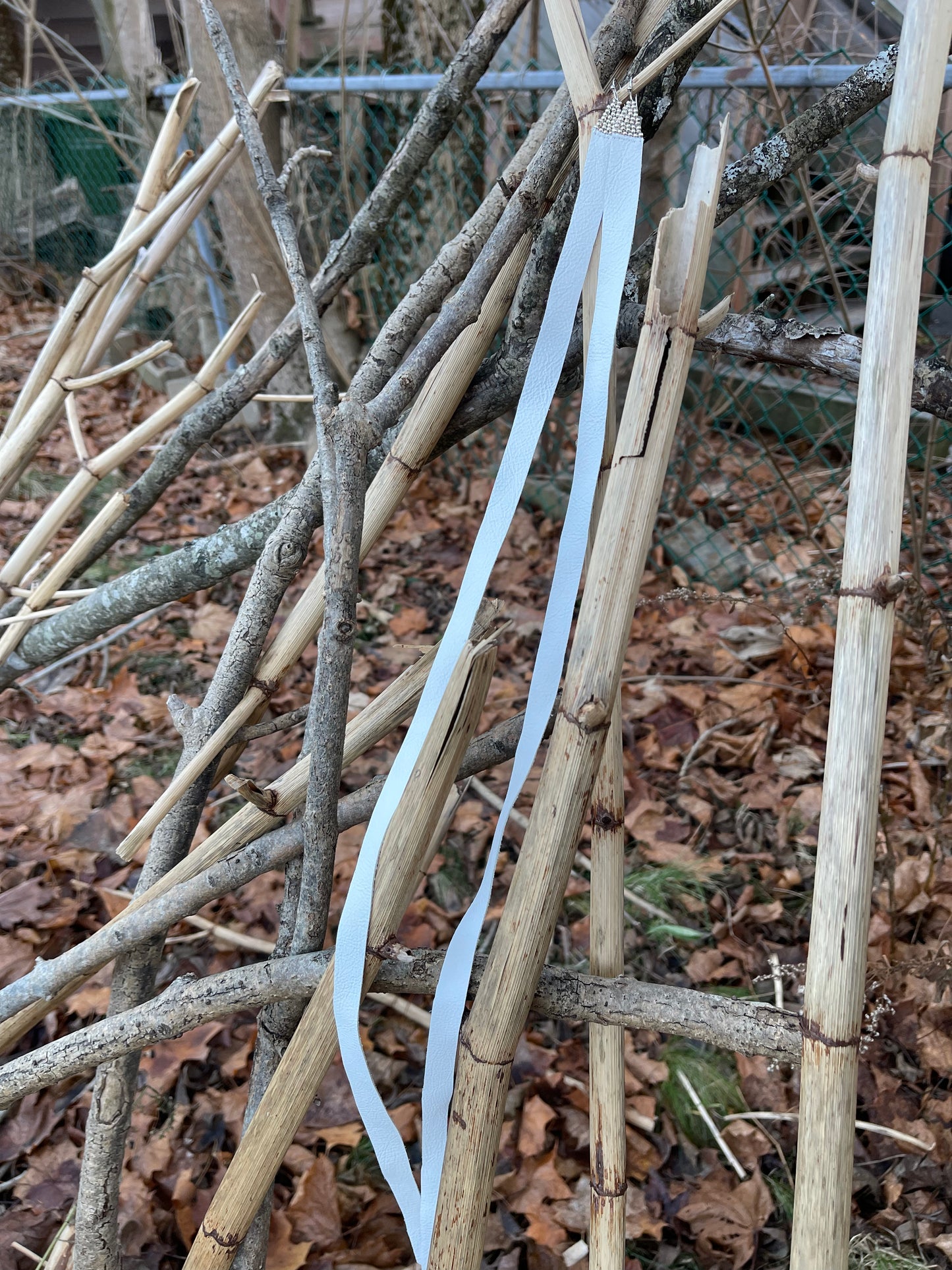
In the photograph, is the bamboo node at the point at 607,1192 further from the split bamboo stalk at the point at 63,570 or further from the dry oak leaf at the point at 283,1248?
the split bamboo stalk at the point at 63,570

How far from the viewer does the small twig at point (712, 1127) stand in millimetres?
1441

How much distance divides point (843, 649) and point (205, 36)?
3.62 meters

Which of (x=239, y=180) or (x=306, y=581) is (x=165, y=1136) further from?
(x=239, y=180)

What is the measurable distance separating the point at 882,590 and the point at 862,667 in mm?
52

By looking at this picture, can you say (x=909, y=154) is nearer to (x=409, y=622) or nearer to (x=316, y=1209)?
(x=316, y=1209)

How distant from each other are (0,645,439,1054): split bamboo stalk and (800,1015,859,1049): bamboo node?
1.48 feet

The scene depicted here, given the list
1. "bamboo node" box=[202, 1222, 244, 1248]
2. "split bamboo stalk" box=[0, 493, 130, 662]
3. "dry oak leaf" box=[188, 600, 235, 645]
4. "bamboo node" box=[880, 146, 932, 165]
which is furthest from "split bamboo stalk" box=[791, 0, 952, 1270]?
"dry oak leaf" box=[188, 600, 235, 645]

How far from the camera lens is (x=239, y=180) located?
3.20 meters

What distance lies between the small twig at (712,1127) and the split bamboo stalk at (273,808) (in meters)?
1.10

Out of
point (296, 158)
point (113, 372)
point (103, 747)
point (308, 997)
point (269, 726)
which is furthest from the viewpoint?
point (103, 747)

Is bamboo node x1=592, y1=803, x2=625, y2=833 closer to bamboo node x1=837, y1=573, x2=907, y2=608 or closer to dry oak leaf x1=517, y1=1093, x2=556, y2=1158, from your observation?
bamboo node x1=837, y1=573, x2=907, y2=608

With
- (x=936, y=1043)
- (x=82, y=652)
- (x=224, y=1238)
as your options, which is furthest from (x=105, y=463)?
(x=936, y=1043)

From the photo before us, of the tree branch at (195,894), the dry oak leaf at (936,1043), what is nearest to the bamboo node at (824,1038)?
the tree branch at (195,894)

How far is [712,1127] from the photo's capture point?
1480mm
